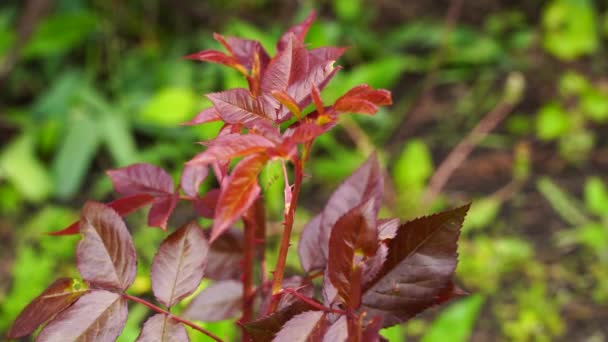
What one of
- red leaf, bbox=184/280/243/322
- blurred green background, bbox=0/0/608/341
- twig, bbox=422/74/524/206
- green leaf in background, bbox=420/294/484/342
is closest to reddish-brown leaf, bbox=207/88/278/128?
red leaf, bbox=184/280/243/322

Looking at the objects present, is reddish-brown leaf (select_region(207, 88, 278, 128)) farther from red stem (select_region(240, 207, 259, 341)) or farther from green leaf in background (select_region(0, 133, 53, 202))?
green leaf in background (select_region(0, 133, 53, 202))

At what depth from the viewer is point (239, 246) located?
74 cm

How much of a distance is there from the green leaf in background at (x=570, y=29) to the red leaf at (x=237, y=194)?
2.22 metres

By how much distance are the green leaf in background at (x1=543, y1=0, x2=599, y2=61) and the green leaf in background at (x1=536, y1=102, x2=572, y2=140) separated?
0.29 metres

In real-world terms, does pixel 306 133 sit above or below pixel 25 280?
above

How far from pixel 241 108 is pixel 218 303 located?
0.35 metres

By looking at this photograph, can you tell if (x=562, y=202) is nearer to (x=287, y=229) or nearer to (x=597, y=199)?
(x=597, y=199)

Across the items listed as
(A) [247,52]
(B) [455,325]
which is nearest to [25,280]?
(B) [455,325]

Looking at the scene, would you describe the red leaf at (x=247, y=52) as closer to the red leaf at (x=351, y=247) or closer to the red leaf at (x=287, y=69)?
the red leaf at (x=287, y=69)

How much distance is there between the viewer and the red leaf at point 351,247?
497 mm

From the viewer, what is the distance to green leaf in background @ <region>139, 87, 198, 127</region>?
2.04m

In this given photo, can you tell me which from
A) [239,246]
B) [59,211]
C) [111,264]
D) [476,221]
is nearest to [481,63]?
[476,221]

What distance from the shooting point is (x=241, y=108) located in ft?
1.67

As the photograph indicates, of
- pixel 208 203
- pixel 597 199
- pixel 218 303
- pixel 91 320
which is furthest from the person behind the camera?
pixel 597 199
